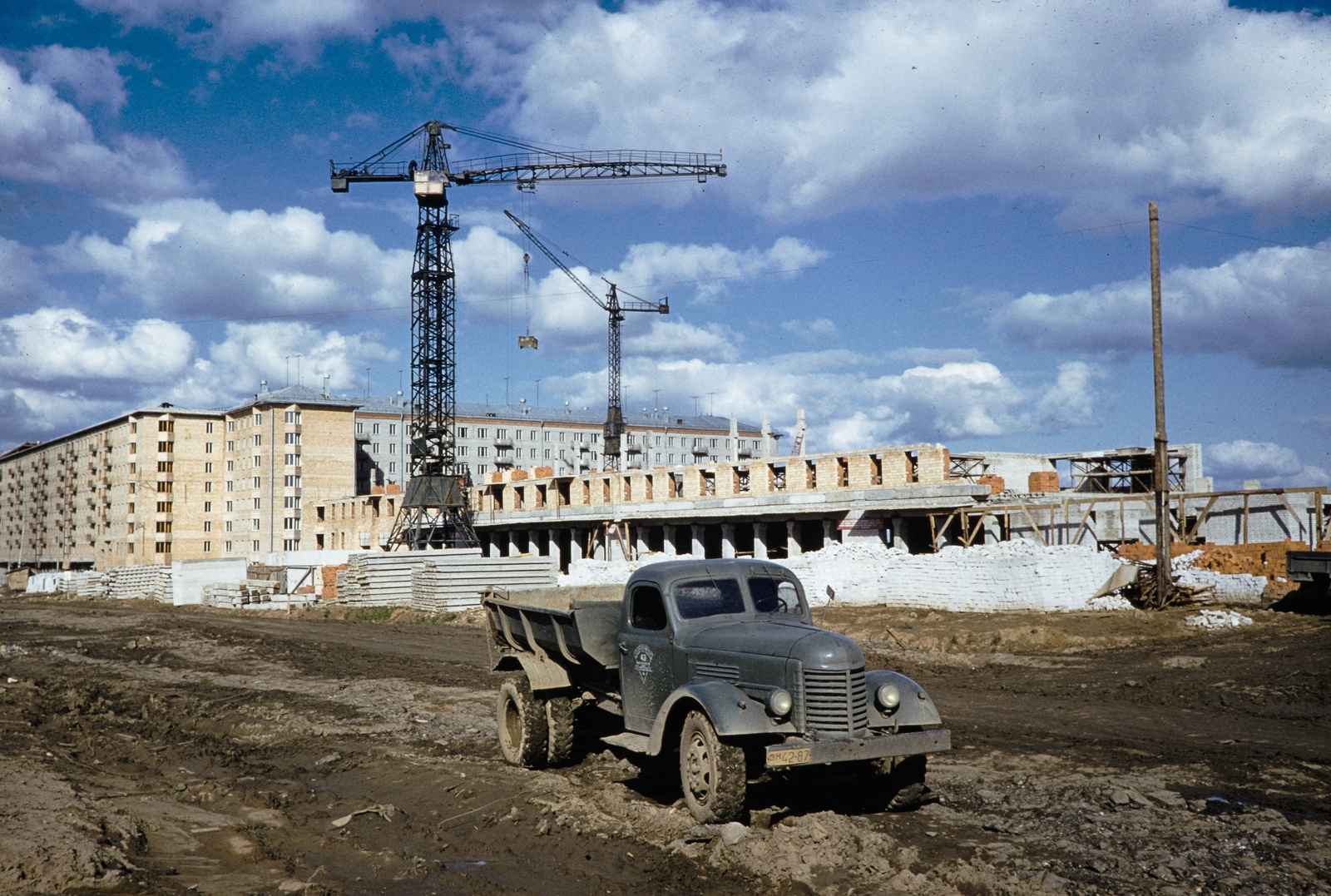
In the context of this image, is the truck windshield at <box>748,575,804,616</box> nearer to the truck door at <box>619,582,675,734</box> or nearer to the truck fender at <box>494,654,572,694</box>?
the truck door at <box>619,582,675,734</box>

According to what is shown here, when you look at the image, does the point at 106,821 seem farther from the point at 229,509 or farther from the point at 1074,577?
the point at 229,509

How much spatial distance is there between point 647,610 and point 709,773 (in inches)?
77.8

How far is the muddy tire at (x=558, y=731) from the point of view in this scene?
10.9m

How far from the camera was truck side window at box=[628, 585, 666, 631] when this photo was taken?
9680 millimetres

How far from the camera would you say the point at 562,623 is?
10.6m

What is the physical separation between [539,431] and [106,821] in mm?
121723

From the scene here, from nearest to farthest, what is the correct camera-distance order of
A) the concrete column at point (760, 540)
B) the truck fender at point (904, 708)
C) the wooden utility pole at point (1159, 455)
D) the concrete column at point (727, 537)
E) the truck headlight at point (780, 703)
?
the truck headlight at point (780, 703)
the truck fender at point (904, 708)
the wooden utility pole at point (1159, 455)
the concrete column at point (760, 540)
the concrete column at point (727, 537)

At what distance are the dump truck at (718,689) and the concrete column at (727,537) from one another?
29225 mm

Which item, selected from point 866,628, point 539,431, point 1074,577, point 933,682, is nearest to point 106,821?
point 933,682

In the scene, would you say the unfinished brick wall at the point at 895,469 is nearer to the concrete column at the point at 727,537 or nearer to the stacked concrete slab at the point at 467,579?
the concrete column at the point at 727,537

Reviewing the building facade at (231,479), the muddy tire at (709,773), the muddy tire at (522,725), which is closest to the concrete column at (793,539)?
the muddy tire at (522,725)

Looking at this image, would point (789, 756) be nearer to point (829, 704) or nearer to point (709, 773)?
point (829, 704)

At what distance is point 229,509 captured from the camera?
328 feet

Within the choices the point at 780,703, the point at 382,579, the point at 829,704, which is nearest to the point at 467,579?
the point at 382,579
